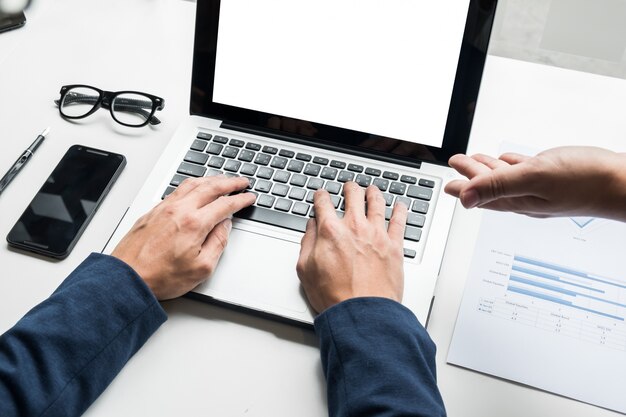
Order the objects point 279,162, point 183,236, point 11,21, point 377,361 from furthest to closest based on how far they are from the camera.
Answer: point 11,21, point 279,162, point 183,236, point 377,361

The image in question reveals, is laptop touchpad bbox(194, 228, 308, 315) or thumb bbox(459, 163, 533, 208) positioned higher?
thumb bbox(459, 163, 533, 208)

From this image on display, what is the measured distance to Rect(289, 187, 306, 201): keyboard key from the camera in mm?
786

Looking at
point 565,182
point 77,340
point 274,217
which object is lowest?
point 77,340

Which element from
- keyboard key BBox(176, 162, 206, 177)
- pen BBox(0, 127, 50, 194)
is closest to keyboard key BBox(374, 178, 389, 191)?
keyboard key BBox(176, 162, 206, 177)

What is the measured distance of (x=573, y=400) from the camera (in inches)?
26.5

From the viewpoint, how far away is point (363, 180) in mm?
803

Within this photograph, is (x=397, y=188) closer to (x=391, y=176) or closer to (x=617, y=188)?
(x=391, y=176)

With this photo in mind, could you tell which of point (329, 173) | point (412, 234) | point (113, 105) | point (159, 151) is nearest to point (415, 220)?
point (412, 234)

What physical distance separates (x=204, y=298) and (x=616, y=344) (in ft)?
1.44

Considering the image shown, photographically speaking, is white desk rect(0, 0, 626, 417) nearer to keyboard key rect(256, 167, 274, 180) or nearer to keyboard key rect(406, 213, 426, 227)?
keyboard key rect(406, 213, 426, 227)

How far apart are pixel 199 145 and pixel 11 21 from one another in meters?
0.47

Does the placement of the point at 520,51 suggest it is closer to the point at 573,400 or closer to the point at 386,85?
the point at 386,85

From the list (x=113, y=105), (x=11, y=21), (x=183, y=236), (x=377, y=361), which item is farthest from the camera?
(x=11, y=21)

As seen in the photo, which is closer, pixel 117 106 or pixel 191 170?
pixel 191 170
